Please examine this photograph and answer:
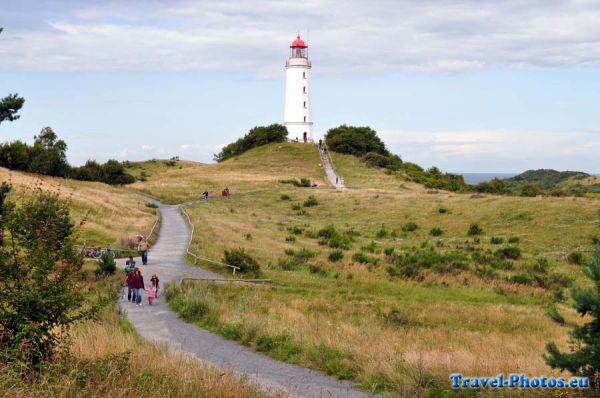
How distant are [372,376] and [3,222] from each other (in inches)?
259

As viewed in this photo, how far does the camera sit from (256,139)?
98.4 metres

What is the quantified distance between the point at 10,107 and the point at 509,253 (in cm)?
2411

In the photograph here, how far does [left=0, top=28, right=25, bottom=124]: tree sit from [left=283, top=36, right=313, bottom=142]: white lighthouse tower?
6922cm

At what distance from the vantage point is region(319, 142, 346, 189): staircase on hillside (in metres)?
73.0

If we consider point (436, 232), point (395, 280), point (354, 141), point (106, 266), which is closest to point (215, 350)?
point (106, 266)

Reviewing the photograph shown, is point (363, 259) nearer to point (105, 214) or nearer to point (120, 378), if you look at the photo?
point (105, 214)

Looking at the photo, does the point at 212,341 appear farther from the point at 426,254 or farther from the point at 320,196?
the point at 320,196

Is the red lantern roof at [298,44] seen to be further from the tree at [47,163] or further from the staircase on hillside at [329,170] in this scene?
the tree at [47,163]

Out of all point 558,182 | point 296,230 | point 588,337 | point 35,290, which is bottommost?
point 296,230

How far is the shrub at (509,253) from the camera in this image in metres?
32.2

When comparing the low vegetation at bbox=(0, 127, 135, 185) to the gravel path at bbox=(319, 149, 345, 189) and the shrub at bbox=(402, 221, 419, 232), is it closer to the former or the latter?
the gravel path at bbox=(319, 149, 345, 189)

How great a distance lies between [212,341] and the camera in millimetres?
15141

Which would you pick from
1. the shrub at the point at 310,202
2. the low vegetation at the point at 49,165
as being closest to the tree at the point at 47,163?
the low vegetation at the point at 49,165

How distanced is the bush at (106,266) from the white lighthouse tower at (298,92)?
70.1 metres
